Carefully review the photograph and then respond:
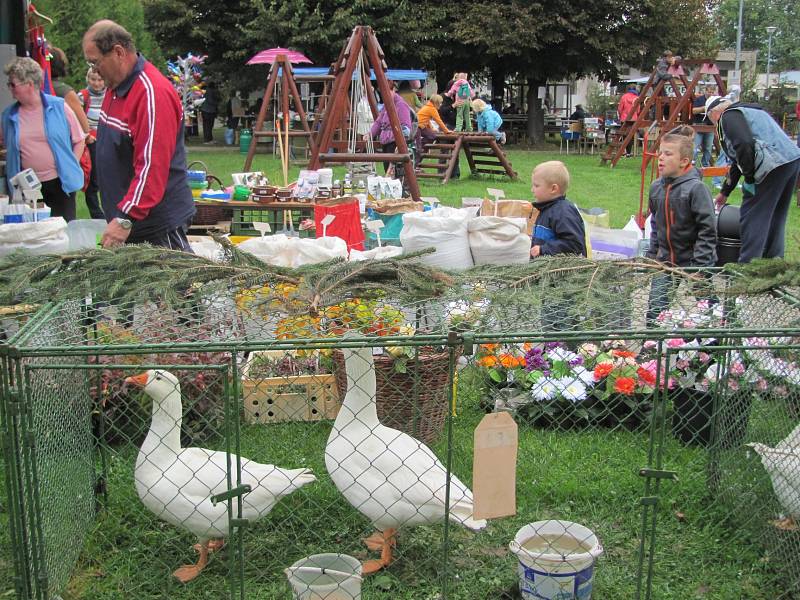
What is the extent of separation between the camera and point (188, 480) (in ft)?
8.58

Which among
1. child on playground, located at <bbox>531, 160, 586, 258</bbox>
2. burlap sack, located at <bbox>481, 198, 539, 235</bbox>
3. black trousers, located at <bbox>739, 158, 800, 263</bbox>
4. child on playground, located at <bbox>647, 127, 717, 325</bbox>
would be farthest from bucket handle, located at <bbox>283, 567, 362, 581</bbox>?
burlap sack, located at <bbox>481, 198, 539, 235</bbox>

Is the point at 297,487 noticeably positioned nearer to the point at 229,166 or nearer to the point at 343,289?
the point at 343,289

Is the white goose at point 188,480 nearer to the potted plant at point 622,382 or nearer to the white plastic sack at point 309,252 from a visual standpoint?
the potted plant at point 622,382

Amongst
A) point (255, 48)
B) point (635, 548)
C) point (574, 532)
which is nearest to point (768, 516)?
point (635, 548)

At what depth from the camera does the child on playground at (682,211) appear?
4.44 m

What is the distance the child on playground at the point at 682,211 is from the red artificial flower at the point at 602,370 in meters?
0.86

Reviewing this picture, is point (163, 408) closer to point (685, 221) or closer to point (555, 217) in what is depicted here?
point (555, 217)

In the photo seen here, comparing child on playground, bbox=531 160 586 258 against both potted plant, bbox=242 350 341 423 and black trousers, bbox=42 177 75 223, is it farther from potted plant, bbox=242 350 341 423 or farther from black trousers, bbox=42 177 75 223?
black trousers, bbox=42 177 75 223

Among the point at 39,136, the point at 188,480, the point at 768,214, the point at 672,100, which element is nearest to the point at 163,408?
the point at 188,480

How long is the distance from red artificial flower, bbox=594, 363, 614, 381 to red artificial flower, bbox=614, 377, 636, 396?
0.30 feet

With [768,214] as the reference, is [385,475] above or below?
below

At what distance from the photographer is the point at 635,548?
298cm

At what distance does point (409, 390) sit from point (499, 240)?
Result: 1.92 metres

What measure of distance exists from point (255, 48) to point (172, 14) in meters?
2.50
